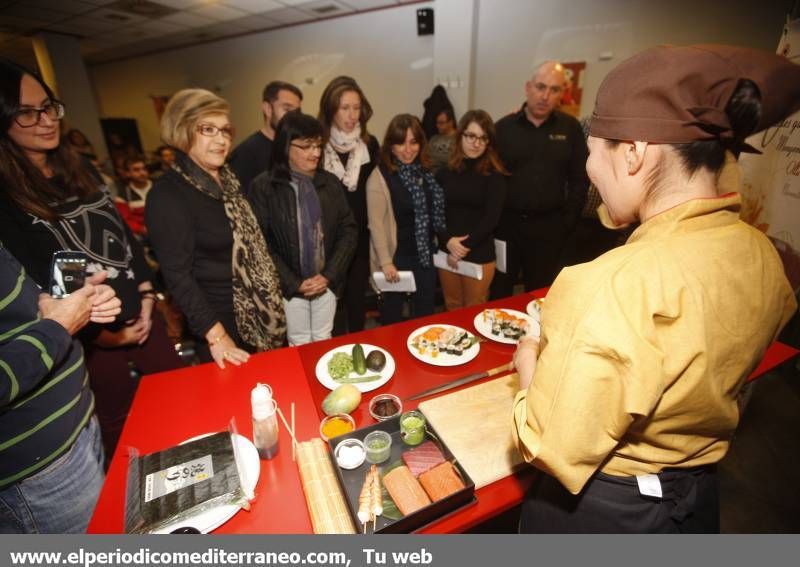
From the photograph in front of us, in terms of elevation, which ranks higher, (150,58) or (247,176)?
(150,58)

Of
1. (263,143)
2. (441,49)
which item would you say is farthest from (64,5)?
(263,143)

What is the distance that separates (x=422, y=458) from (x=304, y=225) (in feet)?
5.04

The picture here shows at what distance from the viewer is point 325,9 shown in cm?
596

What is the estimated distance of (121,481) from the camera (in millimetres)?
1085

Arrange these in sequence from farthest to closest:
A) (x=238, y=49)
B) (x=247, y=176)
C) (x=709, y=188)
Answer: (x=238, y=49), (x=247, y=176), (x=709, y=188)

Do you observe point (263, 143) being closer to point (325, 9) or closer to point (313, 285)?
point (313, 285)

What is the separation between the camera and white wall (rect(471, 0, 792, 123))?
366cm

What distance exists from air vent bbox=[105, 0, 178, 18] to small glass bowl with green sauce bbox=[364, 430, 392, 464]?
698 centimetres

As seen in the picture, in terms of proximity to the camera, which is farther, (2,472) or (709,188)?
(2,472)

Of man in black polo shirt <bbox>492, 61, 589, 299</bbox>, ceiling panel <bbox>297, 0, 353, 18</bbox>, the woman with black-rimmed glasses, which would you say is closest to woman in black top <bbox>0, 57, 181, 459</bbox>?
the woman with black-rimmed glasses

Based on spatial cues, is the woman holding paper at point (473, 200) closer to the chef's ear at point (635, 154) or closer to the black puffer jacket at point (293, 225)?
the black puffer jacket at point (293, 225)
